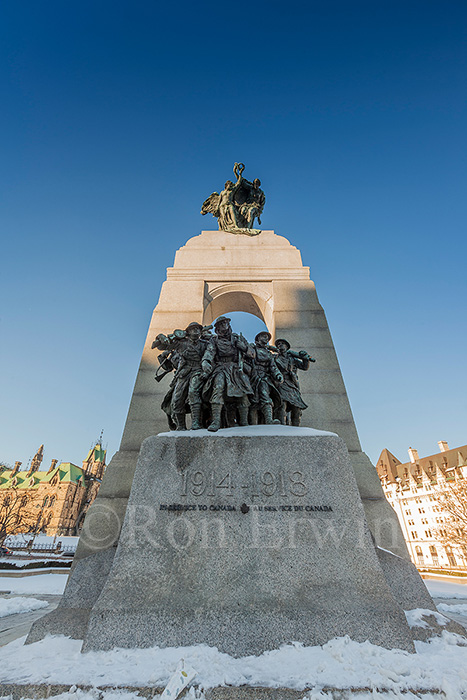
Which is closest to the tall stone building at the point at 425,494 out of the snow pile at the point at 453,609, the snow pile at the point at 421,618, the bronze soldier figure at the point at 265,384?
the snow pile at the point at 453,609

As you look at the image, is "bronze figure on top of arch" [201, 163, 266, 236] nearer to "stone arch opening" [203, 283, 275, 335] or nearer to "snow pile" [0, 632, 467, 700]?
"stone arch opening" [203, 283, 275, 335]

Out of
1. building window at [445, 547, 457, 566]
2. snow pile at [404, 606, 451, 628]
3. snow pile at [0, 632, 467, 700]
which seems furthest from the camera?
building window at [445, 547, 457, 566]

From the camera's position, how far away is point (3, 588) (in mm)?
10055

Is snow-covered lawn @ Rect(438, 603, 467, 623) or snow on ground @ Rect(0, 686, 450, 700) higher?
snow-covered lawn @ Rect(438, 603, 467, 623)

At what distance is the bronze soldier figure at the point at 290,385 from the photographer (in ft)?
21.8

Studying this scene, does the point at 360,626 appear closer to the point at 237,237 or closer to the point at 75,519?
the point at 237,237

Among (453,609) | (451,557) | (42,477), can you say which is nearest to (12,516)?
(453,609)

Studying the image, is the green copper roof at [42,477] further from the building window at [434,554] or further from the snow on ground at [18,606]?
the snow on ground at [18,606]

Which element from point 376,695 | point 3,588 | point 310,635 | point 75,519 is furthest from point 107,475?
point 75,519

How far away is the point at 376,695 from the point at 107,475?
18.9 ft

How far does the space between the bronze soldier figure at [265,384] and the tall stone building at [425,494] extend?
64.4 m

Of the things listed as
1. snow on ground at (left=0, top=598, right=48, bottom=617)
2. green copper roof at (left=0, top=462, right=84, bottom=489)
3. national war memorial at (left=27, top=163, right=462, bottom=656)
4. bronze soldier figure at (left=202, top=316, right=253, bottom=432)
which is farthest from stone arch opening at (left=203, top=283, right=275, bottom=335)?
green copper roof at (left=0, top=462, right=84, bottom=489)

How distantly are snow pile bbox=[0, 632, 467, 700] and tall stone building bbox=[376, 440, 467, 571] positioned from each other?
65.9m

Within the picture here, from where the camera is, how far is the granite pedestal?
3598 millimetres
